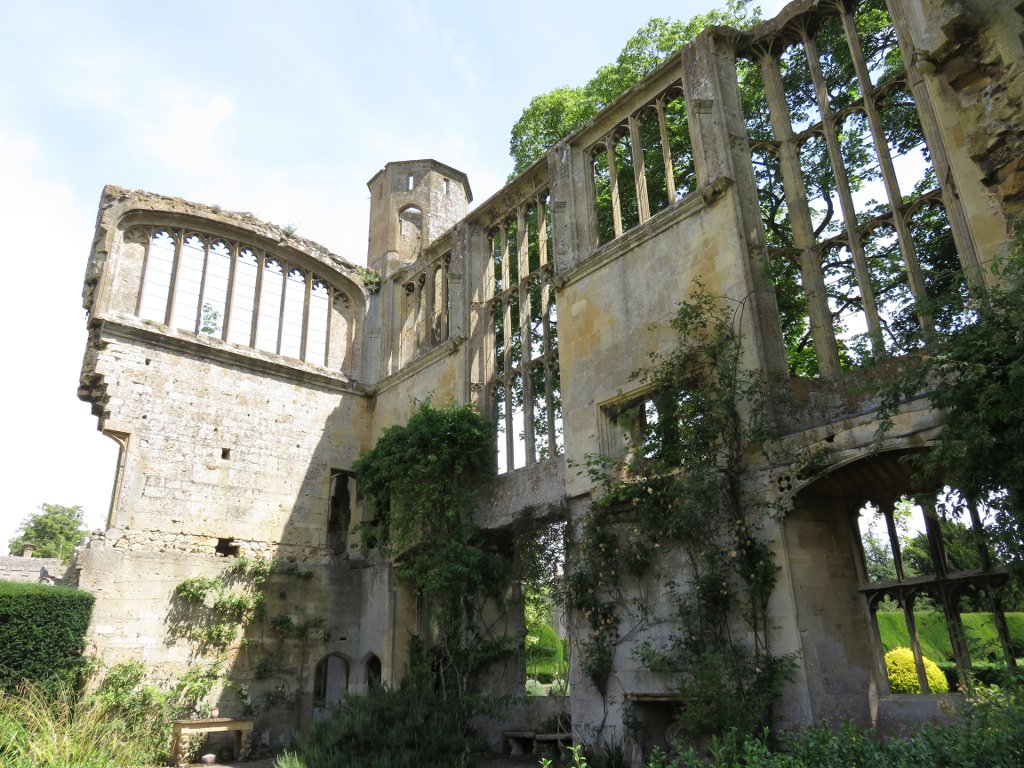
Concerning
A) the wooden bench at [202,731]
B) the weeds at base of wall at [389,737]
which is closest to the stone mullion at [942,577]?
the weeds at base of wall at [389,737]

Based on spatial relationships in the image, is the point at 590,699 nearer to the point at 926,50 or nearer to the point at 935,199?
the point at 935,199

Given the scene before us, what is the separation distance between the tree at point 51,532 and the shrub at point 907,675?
3732cm

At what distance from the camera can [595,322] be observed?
11195mm

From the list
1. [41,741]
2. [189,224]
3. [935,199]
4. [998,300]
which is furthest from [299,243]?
[998,300]

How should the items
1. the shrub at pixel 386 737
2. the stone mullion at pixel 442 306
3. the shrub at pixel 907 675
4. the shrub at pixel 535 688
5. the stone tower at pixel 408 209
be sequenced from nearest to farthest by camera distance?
the shrub at pixel 386 737, the shrub at pixel 907 675, the stone mullion at pixel 442 306, the shrub at pixel 535 688, the stone tower at pixel 408 209

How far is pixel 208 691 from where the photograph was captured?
1232 centimetres

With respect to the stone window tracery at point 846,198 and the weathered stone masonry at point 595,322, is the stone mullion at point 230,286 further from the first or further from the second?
the stone window tracery at point 846,198

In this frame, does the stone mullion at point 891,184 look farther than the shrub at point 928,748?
Yes

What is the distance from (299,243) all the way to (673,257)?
906 cm

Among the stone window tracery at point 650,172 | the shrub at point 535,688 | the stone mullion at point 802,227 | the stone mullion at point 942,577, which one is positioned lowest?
the shrub at point 535,688

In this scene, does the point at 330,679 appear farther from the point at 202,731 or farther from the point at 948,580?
the point at 948,580

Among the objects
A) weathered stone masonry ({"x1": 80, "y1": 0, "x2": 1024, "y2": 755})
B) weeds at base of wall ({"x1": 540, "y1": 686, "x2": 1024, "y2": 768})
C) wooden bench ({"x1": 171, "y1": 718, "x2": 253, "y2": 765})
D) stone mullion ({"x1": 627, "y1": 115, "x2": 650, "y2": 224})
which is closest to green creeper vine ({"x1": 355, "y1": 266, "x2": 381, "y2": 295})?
weathered stone masonry ({"x1": 80, "y1": 0, "x2": 1024, "y2": 755})

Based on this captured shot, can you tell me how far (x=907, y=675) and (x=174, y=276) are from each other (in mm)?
14094

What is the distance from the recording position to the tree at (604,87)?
17000mm
